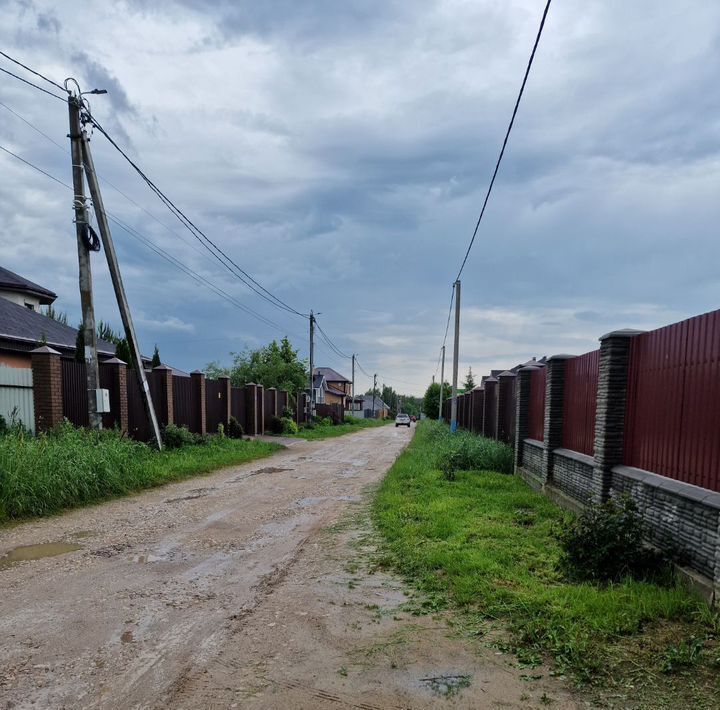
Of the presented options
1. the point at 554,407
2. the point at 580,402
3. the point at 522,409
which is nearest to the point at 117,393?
the point at 522,409

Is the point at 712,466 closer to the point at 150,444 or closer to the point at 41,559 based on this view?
the point at 41,559

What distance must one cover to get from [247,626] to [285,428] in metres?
22.2

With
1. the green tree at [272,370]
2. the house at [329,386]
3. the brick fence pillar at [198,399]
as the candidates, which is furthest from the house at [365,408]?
the brick fence pillar at [198,399]

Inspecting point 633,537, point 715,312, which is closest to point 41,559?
point 633,537

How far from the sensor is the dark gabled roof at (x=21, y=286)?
20.6m

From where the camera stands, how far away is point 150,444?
12.8m

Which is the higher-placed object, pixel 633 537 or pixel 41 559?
pixel 633 537

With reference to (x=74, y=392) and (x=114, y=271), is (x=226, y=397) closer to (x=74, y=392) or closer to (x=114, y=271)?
(x=74, y=392)

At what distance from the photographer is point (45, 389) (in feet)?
36.0

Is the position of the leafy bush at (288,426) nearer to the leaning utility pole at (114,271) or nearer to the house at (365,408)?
the leaning utility pole at (114,271)

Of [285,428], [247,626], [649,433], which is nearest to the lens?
[247,626]

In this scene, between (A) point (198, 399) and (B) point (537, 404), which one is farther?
(A) point (198, 399)

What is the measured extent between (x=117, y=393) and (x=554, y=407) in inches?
405

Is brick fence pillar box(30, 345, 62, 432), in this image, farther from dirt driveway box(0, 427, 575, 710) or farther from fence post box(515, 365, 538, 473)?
fence post box(515, 365, 538, 473)
